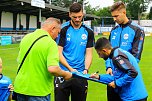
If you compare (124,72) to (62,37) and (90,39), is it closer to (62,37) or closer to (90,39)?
(90,39)

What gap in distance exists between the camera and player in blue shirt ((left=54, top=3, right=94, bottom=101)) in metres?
6.42

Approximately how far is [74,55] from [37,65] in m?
1.57

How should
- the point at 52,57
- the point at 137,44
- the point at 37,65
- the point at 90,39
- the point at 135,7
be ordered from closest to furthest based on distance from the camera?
the point at 52,57
the point at 37,65
the point at 137,44
the point at 90,39
the point at 135,7

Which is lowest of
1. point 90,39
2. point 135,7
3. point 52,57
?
point 52,57

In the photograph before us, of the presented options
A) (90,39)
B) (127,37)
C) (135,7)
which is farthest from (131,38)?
(135,7)

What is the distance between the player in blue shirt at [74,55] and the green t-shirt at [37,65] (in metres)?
1.31

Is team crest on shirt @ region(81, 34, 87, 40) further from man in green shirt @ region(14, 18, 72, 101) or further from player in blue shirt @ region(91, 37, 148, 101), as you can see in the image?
man in green shirt @ region(14, 18, 72, 101)

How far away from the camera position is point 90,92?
36.8ft

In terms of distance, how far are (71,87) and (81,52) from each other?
2.08 feet

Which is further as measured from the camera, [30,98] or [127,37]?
[127,37]

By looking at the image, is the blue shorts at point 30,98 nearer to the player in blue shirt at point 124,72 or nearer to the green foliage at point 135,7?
the player in blue shirt at point 124,72

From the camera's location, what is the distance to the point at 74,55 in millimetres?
6410

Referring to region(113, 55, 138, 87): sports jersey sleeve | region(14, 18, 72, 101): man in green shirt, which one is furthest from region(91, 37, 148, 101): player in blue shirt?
region(14, 18, 72, 101): man in green shirt

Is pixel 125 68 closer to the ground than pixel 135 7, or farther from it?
closer to the ground
